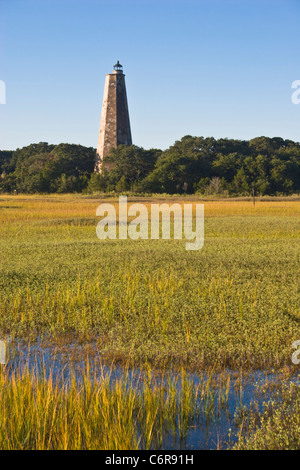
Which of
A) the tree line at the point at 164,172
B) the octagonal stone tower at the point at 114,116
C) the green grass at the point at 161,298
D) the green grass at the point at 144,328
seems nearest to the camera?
the green grass at the point at 144,328

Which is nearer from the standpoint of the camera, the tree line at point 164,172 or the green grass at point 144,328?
the green grass at point 144,328

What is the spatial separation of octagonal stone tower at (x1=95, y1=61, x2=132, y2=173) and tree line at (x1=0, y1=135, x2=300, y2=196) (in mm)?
1971

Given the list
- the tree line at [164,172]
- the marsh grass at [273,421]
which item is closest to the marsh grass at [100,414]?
the marsh grass at [273,421]

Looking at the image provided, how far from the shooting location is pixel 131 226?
52.5 ft

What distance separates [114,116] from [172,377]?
41.1m

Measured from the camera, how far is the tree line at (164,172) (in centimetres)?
3812

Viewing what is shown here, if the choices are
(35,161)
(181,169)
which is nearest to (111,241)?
(181,169)

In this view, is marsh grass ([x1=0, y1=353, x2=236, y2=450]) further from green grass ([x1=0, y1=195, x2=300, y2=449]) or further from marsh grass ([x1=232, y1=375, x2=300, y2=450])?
marsh grass ([x1=232, y1=375, x2=300, y2=450])

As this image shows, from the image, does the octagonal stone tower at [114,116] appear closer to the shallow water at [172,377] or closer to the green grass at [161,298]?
the green grass at [161,298]

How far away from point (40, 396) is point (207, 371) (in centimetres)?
147

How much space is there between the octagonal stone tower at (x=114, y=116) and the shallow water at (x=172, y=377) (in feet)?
130

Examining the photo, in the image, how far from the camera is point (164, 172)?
38125 millimetres
